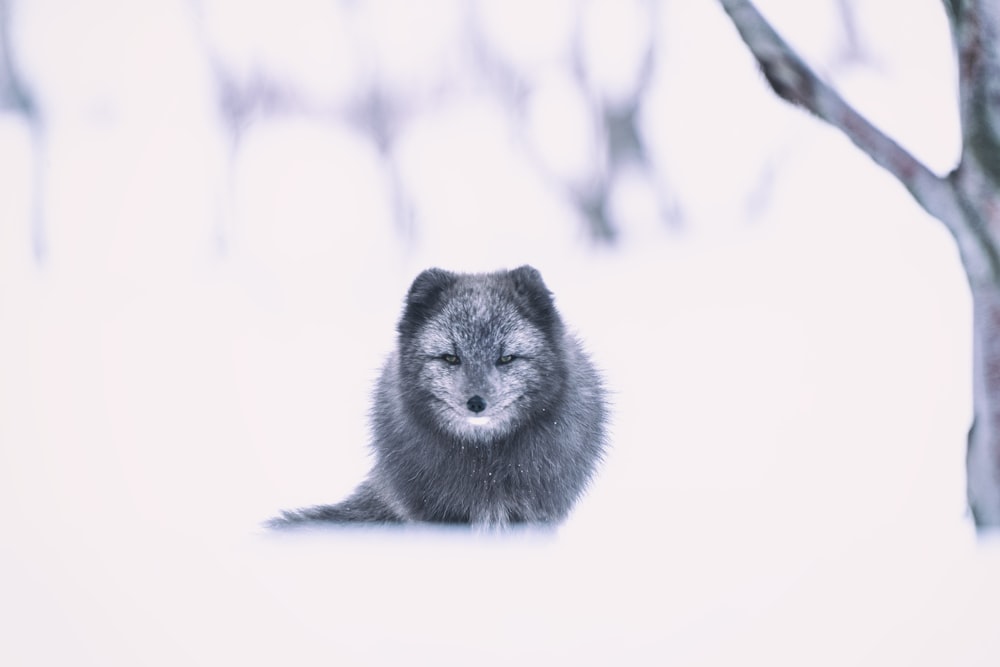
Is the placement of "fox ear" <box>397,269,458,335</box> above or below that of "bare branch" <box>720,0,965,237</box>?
below

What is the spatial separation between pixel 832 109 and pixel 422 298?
1853 mm

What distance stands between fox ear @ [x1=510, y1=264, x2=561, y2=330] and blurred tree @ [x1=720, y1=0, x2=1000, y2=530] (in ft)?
4.45

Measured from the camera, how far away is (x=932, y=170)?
3.83 m

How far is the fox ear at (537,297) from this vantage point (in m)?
4.09

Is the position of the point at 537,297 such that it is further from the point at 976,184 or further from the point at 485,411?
the point at 976,184

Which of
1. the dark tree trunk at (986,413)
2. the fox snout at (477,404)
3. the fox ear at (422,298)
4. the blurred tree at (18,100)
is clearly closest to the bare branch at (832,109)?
the dark tree trunk at (986,413)

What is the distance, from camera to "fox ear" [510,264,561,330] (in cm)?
409

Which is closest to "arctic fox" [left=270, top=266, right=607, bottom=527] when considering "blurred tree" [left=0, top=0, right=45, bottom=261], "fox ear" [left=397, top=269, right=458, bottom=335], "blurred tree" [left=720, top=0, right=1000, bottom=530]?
"fox ear" [left=397, top=269, right=458, bottom=335]

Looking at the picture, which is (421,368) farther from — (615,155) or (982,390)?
(615,155)

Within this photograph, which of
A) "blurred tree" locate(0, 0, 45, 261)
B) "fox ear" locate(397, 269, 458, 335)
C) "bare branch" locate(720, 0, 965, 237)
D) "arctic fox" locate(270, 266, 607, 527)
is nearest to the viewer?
"bare branch" locate(720, 0, 965, 237)

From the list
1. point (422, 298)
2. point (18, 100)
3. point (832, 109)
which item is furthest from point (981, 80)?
point (18, 100)

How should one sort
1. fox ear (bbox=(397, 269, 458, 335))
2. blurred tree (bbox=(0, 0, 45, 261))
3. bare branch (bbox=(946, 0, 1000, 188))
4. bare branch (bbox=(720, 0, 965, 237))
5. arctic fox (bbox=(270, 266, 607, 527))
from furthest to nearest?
blurred tree (bbox=(0, 0, 45, 261)) → fox ear (bbox=(397, 269, 458, 335)) → arctic fox (bbox=(270, 266, 607, 527)) → bare branch (bbox=(720, 0, 965, 237)) → bare branch (bbox=(946, 0, 1000, 188))

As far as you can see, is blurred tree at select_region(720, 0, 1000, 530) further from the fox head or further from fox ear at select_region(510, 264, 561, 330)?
the fox head

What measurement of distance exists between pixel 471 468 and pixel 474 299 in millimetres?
711
